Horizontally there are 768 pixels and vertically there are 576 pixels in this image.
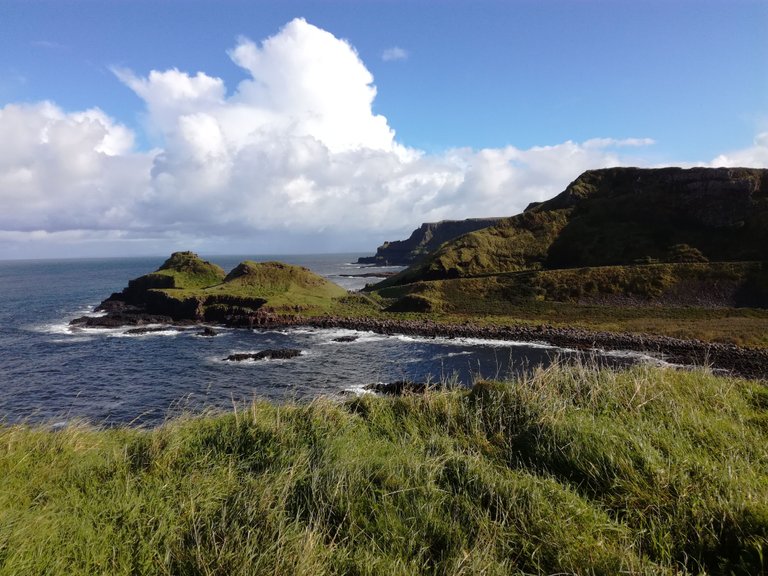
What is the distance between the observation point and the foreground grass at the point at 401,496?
4641mm

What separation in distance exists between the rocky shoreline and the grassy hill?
12792 millimetres

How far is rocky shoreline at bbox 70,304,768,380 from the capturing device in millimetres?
36875

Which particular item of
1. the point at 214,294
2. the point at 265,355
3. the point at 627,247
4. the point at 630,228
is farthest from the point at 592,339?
the point at 214,294

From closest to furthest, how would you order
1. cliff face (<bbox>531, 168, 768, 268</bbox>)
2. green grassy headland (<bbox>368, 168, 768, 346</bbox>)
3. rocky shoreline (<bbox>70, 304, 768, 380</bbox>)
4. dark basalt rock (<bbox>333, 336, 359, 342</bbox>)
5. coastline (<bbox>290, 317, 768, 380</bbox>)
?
coastline (<bbox>290, 317, 768, 380</bbox>), rocky shoreline (<bbox>70, 304, 768, 380</bbox>), dark basalt rock (<bbox>333, 336, 359, 342</bbox>), green grassy headland (<bbox>368, 168, 768, 346</bbox>), cliff face (<bbox>531, 168, 768, 268</bbox>)

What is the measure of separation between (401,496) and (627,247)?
86.8 m

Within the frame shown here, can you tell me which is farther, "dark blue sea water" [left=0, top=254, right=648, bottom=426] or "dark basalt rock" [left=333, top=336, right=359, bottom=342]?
"dark basalt rock" [left=333, top=336, right=359, bottom=342]

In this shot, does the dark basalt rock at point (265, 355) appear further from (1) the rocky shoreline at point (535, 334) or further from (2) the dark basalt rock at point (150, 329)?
(2) the dark basalt rock at point (150, 329)

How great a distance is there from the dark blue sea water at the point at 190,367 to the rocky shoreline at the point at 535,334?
2.92m

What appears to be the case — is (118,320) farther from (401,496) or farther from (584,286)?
(584,286)

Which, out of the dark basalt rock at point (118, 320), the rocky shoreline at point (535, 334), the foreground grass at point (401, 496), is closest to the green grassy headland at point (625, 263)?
the rocky shoreline at point (535, 334)

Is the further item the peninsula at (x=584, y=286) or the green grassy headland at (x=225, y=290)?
the green grassy headland at (x=225, y=290)

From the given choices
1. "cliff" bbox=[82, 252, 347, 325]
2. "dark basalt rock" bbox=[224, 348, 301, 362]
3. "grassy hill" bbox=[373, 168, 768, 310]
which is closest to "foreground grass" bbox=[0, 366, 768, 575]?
"dark basalt rock" bbox=[224, 348, 301, 362]

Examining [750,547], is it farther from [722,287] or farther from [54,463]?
[722,287]

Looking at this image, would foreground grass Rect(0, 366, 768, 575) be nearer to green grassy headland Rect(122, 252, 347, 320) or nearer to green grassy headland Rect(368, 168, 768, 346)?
green grassy headland Rect(368, 168, 768, 346)
